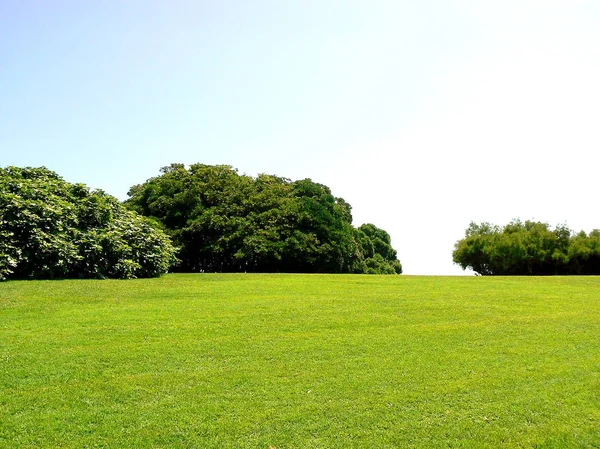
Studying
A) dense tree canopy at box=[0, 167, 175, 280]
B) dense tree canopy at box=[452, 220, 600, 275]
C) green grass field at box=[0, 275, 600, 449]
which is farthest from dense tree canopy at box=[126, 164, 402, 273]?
green grass field at box=[0, 275, 600, 449]

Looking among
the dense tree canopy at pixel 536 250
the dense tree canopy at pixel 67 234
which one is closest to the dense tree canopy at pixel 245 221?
the dense tree canopy at pixel 67 234

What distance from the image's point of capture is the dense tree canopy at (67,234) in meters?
13.3

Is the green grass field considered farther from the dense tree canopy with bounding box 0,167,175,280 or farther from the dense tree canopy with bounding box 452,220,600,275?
the dense tree canopy with bounding box 452,220,600,275

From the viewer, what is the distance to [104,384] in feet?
19.1

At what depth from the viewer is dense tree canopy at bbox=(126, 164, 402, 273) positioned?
26.7 meters

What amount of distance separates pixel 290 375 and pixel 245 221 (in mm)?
21246

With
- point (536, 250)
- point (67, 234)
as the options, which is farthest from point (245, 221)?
point (536, 250)

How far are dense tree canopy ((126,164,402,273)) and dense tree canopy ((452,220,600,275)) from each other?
12.3 m

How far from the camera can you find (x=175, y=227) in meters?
28.0

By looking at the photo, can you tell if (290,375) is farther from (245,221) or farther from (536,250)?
(536,250)

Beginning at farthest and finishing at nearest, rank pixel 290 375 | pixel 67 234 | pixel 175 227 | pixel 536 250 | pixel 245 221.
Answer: pixel 536 250, pixel 175 227, pixel 245 221, pixel 67 234, pixel 290 375

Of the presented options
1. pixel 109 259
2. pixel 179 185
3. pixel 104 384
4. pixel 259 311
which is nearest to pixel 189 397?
pixel 104 384

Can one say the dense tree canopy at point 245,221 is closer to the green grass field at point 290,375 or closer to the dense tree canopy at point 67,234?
the dense tree canopy at point 67,234

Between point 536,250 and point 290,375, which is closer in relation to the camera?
point 290,375
